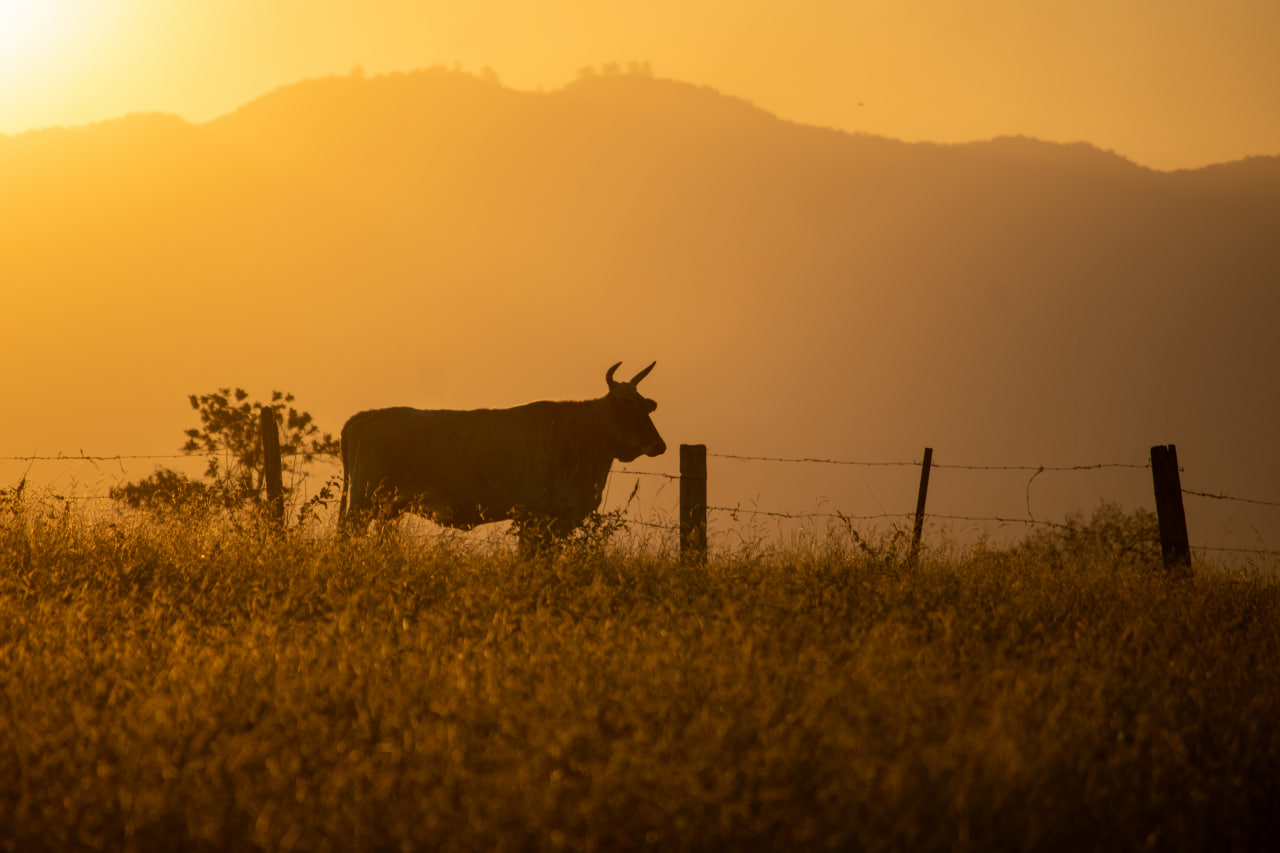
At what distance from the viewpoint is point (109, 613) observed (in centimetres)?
657

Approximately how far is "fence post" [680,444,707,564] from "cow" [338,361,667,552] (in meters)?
2.34

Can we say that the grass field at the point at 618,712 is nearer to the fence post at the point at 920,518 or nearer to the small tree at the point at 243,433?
the fence post at the point at 920,518

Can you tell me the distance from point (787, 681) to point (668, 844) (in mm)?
1472

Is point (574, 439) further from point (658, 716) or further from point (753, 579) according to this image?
point (658, 716)

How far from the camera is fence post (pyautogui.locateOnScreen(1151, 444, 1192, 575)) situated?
9.50m

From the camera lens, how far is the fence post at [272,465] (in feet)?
35.3


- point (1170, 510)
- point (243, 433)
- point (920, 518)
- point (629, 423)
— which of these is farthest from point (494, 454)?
point (243, 433)

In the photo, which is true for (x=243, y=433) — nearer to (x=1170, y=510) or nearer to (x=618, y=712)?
(x=1170, y=510)

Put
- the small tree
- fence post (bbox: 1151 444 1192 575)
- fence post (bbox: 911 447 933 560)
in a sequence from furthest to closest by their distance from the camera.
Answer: the small tree
fence post (bbox: 1151 444 1192 575)
fence post (bbox: 911 447 933 560)

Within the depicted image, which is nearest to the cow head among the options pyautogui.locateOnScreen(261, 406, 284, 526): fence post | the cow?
the cow

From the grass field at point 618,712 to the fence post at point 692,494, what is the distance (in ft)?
6.25

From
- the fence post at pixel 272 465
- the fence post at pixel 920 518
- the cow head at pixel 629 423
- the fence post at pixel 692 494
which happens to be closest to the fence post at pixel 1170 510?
the fence post at pixel 920 518

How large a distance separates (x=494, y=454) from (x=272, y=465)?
234 centimetres

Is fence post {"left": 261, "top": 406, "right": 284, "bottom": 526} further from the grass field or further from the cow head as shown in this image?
the cow head
